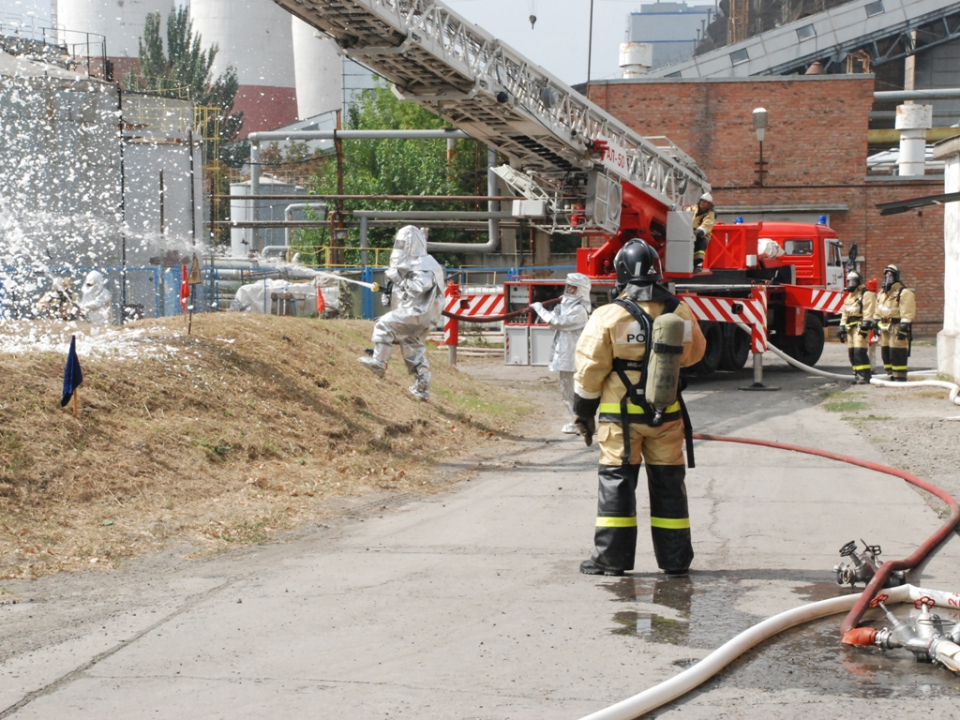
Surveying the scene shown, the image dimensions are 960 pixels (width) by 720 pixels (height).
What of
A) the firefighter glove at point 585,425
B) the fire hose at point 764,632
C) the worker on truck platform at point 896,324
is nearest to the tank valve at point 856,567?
the fire hose at point 764,632

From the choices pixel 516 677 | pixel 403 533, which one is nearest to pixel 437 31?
pixel 403 533

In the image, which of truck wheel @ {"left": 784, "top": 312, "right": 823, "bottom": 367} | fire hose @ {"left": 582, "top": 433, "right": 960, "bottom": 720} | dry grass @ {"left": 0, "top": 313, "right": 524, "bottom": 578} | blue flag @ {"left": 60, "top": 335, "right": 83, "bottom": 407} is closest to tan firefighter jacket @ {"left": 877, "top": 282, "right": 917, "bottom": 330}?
truck wheel @ {"left": 784, "top": 312, "right": 823, "bottom": 367}

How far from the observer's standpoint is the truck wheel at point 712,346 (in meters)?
17.9

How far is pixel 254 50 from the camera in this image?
65062 millimetres

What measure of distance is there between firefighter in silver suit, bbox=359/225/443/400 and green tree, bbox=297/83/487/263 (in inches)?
961

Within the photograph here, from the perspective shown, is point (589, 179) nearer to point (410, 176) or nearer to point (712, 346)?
point (712, 346)

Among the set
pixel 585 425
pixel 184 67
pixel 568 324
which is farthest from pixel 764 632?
pixel 184 67

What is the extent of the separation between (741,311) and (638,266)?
11.9m

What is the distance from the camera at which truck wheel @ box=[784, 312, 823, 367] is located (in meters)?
20.7

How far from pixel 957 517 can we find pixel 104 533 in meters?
4.96

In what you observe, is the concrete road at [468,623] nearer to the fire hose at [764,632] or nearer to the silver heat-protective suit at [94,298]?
the fire hose at [764,632]

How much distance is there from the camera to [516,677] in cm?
433

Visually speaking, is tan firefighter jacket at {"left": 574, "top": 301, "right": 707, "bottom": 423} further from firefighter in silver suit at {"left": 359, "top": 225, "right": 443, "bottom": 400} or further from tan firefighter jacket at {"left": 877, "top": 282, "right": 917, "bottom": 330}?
tan firefighter jacket at {"left": 877, "top": 282, "right": 917, "bottom": 330}

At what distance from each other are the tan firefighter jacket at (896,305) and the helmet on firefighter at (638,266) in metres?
12.1
